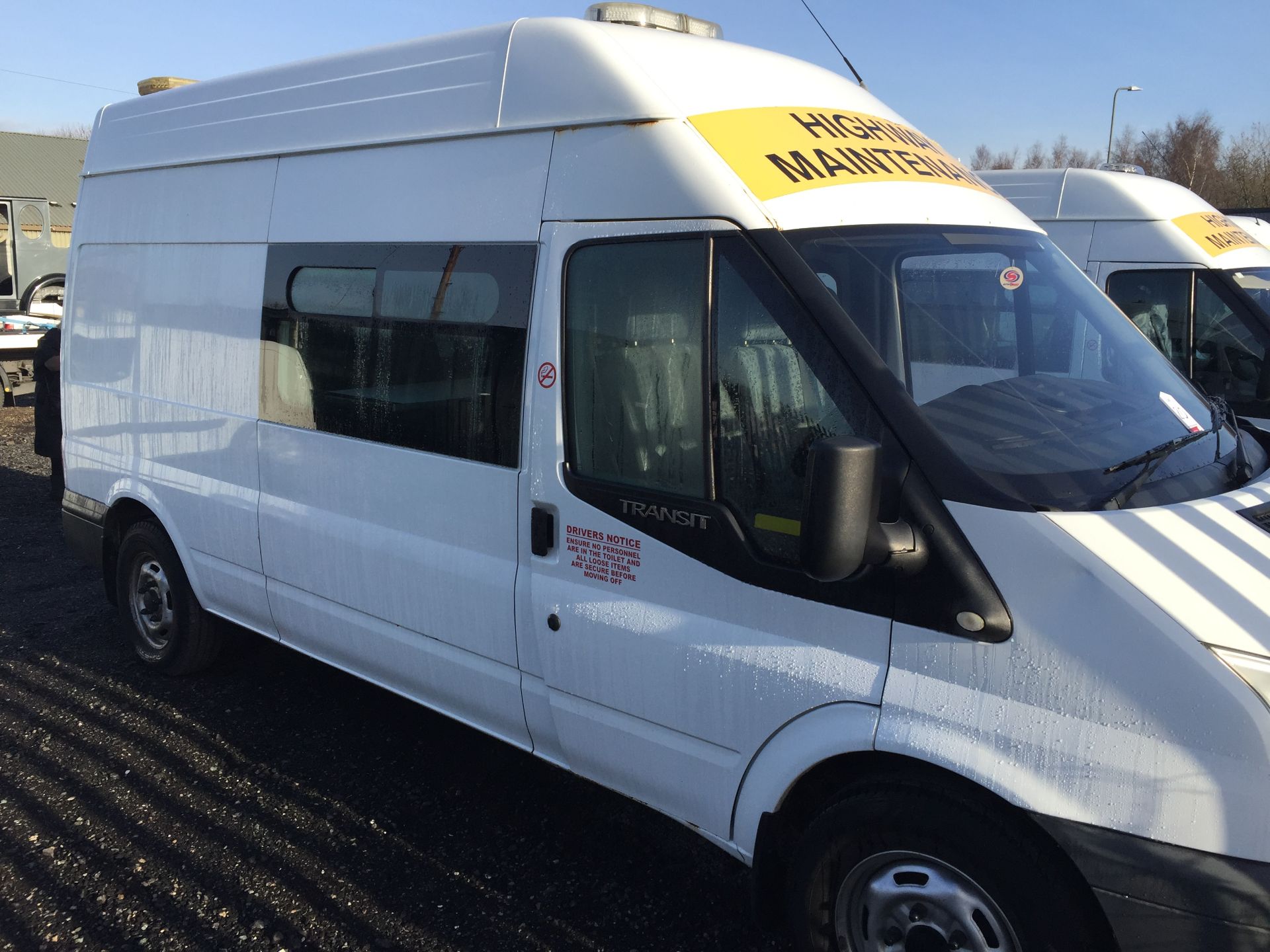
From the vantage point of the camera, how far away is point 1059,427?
8.51 feet

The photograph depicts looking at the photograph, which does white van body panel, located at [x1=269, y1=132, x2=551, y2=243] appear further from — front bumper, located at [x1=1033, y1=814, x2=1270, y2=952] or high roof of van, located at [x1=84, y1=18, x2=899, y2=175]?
front bumper, located at [x1=1033, y1=814, x2=1270, y2=952]

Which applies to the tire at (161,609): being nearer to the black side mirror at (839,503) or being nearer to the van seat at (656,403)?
the van seat at (656,403)

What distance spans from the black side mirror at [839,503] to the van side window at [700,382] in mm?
287

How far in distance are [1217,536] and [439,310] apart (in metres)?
2.37

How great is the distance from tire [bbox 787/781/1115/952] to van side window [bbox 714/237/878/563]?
66cm

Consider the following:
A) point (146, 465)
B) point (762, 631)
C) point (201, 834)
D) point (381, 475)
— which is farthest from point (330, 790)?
point (762, 631)

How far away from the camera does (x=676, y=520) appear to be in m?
2.73

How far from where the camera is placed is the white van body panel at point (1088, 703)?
6.51 ft

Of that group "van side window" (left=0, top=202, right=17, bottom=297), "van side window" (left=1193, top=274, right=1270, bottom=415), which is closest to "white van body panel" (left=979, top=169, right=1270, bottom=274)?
"van side window" (left=1193, top=274, right=1270, bottom=415)

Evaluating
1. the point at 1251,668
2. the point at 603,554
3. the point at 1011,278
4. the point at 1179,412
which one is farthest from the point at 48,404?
the point at 1251,668

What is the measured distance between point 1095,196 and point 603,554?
531 centimetres

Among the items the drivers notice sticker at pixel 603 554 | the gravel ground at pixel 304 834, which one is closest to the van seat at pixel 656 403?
the drivers notice sticker at pixel 603 554

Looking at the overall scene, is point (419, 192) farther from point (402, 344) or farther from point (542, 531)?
point (542, 531)

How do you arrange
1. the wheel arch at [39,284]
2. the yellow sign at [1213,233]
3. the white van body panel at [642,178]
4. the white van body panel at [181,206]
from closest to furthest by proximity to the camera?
the white van body panel at [642,178], the white van body panel at [181,206], the yellow sign at [1213,233], the wheel arch at [39,284]
